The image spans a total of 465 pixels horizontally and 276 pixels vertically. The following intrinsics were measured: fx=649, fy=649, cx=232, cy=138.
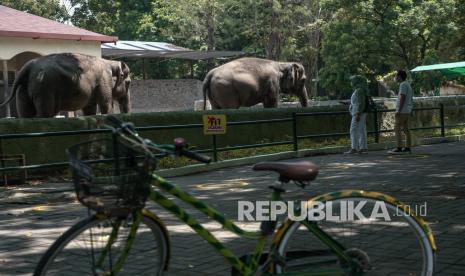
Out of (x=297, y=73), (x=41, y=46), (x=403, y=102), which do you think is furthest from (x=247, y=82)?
(x=41, y=46)

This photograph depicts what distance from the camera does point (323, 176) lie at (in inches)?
437

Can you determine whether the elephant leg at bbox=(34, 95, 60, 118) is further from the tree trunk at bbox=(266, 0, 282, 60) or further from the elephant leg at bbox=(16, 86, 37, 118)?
the tree trunk at bbox=(266, 0, 282, 60)

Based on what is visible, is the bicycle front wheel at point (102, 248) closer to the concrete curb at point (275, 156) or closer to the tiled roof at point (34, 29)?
the concrete curb at point (275, 156)

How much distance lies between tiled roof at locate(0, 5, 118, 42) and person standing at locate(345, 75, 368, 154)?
41.1 ft

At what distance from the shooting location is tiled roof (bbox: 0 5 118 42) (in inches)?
Result: 867

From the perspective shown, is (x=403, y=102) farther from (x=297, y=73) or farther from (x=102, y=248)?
→ (x=102, y=248)

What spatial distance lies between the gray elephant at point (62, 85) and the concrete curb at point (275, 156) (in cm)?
360

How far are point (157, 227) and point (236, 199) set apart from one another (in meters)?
5.19

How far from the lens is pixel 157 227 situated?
3.81 m

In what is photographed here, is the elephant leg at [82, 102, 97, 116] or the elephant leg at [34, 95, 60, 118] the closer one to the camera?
the elephant leg at [34, 95, 60, 118]

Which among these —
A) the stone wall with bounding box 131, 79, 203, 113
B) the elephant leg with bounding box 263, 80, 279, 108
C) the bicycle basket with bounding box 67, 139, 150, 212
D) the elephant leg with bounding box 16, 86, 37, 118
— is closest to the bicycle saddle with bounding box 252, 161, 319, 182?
the bicycle basket with bounding box 67, 139, 150, 212

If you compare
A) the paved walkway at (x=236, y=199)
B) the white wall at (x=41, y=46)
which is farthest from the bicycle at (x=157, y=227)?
the white wall at (x=41, y=46)

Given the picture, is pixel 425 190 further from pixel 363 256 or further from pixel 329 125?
pixel 329 125

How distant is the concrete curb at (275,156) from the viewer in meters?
12.4
